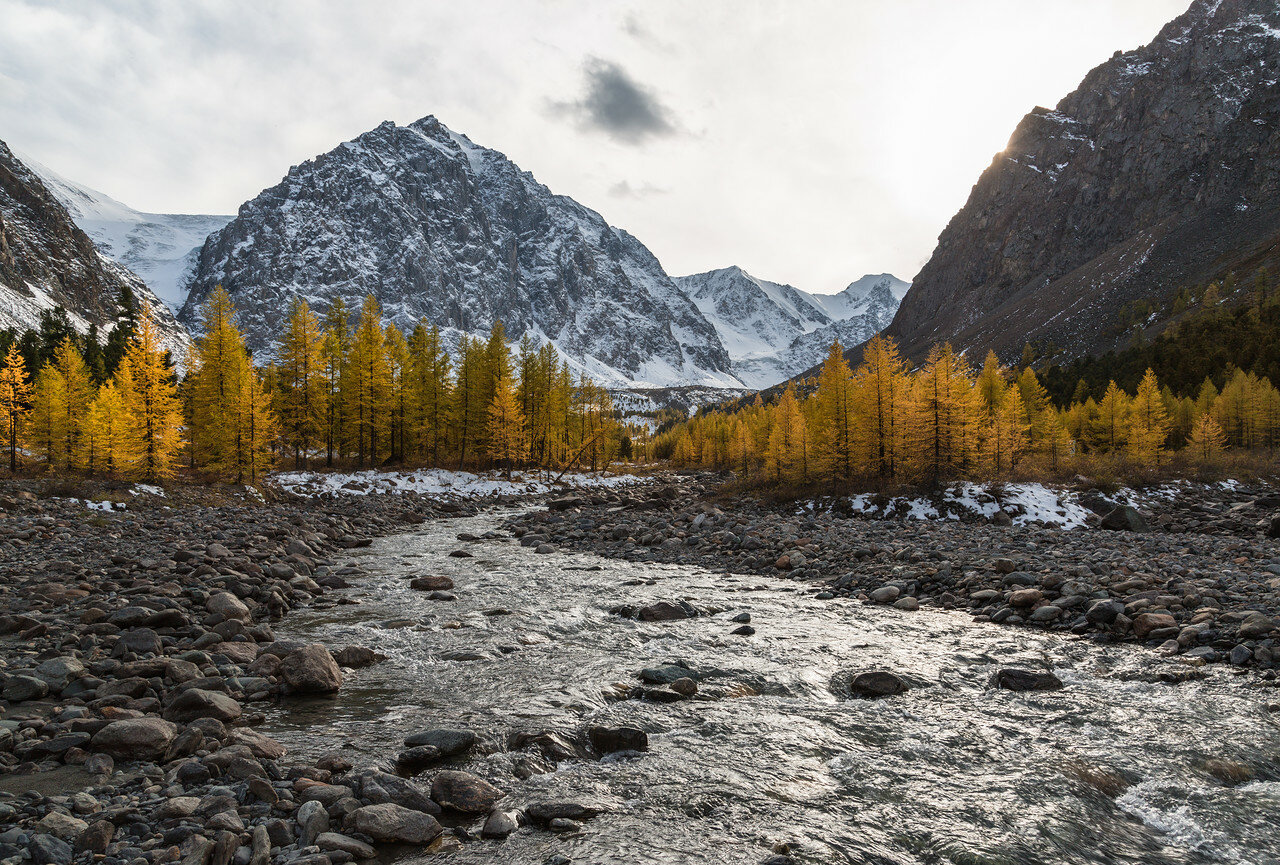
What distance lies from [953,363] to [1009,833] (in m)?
33.7

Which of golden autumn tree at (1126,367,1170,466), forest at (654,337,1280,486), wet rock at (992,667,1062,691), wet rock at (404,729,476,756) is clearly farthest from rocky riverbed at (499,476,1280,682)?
golden autumn tree at (1126,367,1170,466)

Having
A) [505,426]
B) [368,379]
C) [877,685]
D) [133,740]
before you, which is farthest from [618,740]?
[505,426]

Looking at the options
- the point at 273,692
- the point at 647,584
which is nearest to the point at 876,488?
the point at 647,584

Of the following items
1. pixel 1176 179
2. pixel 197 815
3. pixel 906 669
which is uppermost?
pixel 1176 179

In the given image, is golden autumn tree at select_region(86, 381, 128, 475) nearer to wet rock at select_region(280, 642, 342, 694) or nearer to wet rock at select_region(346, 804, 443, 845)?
wet rock at select_region(280, 642, 342, 694)

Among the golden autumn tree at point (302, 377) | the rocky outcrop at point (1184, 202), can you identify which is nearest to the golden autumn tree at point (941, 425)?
the golden autumn tree at point (302, 377)

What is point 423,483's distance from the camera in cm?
4162

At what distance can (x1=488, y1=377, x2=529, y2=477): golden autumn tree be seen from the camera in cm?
4831

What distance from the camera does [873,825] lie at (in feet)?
18.3

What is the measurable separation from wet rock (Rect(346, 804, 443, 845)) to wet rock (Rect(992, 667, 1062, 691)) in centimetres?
853

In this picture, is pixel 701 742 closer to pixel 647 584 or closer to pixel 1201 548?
pixel 647 584

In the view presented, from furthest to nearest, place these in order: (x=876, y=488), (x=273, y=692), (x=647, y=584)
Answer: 1. (x=876, y=488)
2. (x=647, y=584)
3. (x=273, y=692)

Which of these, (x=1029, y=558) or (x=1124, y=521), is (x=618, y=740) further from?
(x=1124, y=521)

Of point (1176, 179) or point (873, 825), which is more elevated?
point (1176, 179)
